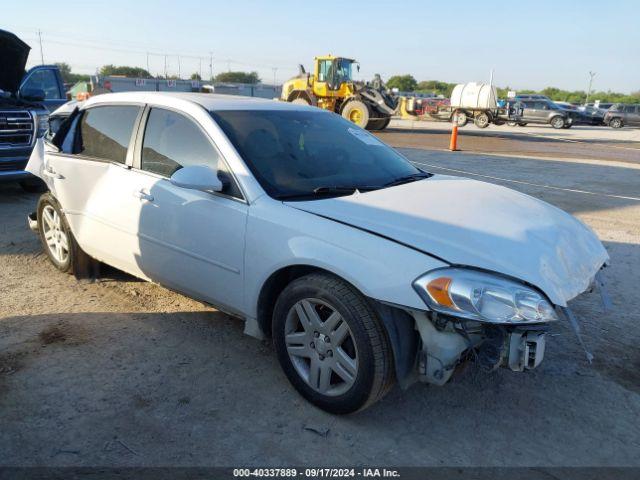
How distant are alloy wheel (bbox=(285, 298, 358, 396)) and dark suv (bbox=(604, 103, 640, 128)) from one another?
1465 inches

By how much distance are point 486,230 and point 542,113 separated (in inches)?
1283

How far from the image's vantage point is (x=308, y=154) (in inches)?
142

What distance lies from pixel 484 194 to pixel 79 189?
304 cm

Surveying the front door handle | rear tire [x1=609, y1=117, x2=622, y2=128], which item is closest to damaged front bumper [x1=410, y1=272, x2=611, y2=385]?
the front door handle

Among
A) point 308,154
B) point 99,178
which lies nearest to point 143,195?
point 99,178

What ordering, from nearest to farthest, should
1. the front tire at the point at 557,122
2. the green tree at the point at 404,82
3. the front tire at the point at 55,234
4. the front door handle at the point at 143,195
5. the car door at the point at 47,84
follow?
the front door handle at the point at 143,195
the front tire at the point at 55,234
the car door at the point at 47,84
the front tire at the point at 557,122
the green tree at the point at 404,82

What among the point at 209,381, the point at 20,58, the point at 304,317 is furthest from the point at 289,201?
the point at 20,58

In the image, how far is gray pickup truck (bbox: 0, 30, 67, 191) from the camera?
25.8 feet

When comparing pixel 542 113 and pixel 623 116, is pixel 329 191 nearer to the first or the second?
pixel 542 113

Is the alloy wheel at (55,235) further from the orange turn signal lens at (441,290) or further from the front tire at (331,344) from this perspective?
the orange turn signal lens at (441,290)

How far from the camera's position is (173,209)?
346 cm

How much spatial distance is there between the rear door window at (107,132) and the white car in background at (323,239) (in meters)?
0.02

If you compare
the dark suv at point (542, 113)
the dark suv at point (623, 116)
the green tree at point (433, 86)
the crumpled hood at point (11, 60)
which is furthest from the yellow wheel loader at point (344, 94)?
the green tree at point (433, 86)

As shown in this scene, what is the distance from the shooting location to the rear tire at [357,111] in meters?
22.2
